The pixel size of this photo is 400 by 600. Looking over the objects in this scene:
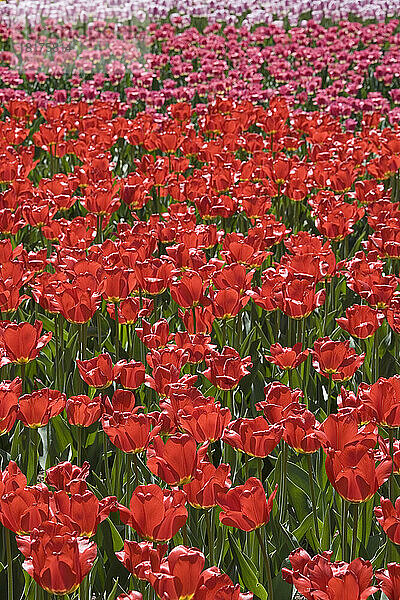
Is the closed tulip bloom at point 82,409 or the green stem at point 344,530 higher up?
the closed tulip bloom at point 82,409

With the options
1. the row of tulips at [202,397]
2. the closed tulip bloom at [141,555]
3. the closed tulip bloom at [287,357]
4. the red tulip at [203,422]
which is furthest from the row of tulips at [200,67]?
the closed tulip bloom at [141,555]

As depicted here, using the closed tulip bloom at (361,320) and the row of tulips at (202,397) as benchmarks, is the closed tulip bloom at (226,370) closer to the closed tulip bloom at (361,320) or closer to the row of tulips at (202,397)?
the row of tulips at (202,397)

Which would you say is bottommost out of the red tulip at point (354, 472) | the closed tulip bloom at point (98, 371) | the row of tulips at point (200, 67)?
the row of tulips at point (200, 67)

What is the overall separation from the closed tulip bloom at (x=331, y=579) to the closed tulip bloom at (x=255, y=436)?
1.37ft

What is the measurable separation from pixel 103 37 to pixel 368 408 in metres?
11.6

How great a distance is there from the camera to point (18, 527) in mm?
1698

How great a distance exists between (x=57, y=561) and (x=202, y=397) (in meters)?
0.69

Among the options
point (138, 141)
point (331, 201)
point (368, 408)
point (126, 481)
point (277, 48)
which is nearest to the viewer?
point (368, 408)

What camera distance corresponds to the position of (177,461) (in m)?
1.85

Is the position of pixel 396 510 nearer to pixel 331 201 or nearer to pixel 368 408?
pixel 368 408

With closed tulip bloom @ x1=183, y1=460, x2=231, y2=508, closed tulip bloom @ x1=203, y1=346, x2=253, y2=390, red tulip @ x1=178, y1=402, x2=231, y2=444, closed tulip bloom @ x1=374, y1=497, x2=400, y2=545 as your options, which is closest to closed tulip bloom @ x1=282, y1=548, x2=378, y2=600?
closed tulip bloom @ x1=374, y1=497, x2=400, y2=545

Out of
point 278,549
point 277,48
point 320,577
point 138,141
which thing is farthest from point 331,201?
point 277,48

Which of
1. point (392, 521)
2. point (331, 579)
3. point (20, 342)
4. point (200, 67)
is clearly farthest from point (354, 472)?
point (200, 67)

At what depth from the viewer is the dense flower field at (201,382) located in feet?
5.57
